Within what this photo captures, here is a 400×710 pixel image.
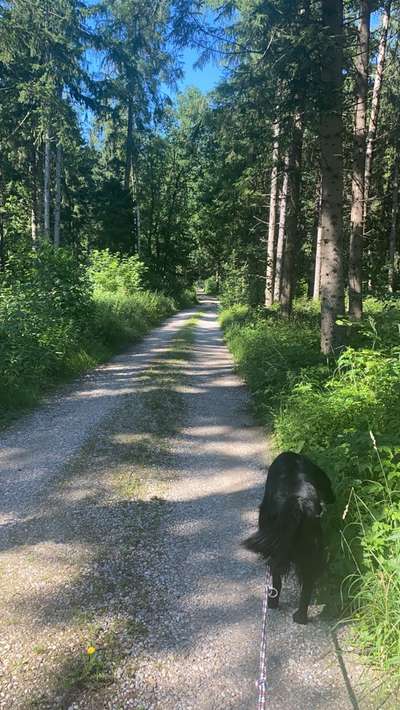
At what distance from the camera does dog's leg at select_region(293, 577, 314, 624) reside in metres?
2.81

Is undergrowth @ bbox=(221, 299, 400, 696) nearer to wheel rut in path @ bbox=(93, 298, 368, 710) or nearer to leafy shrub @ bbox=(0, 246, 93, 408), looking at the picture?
wheel rut in path @ bbox=(93, 298, 368, 710)

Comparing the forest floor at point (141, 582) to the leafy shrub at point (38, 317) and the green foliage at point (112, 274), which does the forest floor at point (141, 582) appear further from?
the green foliage at point (112, 274)

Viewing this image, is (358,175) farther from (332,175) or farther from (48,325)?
(48,325)

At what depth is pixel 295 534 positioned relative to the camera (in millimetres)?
2676

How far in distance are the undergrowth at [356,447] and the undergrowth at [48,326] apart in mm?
3889

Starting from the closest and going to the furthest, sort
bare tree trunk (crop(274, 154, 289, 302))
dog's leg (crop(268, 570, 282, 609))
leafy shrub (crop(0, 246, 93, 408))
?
dog's leg (crop(268, 570, 282, 609)) → leafy shrub (crop(0, 246, 93, 408)) → bare tree trunk (crop(274, 154, 289, 302))

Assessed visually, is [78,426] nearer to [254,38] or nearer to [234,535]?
[234,535]

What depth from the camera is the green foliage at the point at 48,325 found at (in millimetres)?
8109

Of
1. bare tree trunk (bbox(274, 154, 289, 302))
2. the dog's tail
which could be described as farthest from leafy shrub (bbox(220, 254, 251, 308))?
the dog's tail

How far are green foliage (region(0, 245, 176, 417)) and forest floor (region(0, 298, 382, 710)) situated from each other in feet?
5.80

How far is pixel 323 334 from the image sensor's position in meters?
7.77

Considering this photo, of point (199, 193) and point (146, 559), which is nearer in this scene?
point (146, 559)

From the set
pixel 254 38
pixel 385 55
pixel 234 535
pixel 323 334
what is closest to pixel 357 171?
pixel 254 38

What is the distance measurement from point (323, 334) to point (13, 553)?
227 inches
